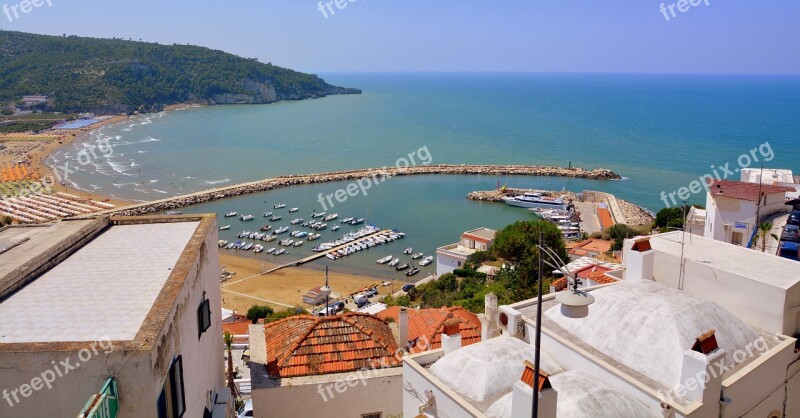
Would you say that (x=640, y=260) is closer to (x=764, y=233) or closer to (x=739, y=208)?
(x=764, y=233)

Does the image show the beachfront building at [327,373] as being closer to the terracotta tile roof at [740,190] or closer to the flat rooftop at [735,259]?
the flat rooftop at [735,259]

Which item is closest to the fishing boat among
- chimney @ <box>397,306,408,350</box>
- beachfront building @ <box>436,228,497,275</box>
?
beachfront building @ <box>436,228,497,275</box>

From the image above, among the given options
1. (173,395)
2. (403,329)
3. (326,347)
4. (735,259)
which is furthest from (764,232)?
(173,395)

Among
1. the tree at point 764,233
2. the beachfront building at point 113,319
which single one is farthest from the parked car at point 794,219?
the beachfront building at point 113,319

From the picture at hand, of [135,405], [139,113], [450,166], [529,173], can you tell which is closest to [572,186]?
[529,173]

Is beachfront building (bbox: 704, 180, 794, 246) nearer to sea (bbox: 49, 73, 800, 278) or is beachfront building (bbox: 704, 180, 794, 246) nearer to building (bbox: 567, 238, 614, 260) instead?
building (bbox: 567, 238, 614, 260)

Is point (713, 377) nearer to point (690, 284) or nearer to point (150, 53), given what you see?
point (690, 284)
